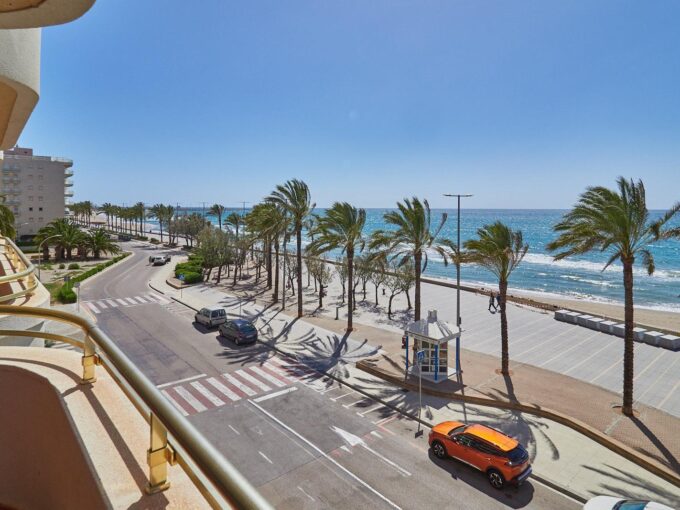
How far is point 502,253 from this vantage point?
779 inches

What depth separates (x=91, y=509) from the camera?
94.0 inches

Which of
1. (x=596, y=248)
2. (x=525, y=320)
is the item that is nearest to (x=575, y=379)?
(x=596, y=248)

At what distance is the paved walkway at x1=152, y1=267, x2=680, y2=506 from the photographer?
12125 millimetres

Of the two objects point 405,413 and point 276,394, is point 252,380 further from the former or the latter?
point 405,413

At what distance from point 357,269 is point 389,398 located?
23014mm

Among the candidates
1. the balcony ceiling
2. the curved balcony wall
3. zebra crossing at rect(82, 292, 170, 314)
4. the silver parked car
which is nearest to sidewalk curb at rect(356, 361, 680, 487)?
the silver parked car

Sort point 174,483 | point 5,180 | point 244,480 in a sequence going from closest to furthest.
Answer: point 244,480, point 174,483, point 5,180

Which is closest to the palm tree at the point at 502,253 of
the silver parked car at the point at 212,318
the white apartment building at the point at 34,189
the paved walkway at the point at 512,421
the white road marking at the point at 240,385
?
the paved walkway at the point at 512,421

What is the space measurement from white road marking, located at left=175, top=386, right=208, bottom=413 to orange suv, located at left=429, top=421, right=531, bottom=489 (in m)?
9.14

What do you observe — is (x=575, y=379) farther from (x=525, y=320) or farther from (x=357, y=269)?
(x=357, y=269)

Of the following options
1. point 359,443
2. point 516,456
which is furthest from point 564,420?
point 359,443

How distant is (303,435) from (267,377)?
579cm

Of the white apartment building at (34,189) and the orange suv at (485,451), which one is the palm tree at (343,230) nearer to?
the orange suv at (485,451)

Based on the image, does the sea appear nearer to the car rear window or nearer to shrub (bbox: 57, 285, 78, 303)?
the car rear window
